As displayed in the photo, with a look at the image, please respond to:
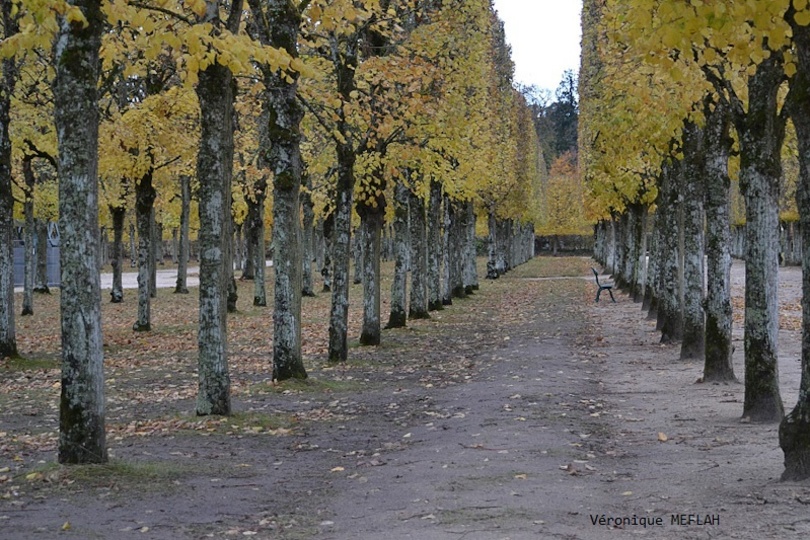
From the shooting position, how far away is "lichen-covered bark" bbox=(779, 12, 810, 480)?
7234 millimetres

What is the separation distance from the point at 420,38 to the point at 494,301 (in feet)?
53.3

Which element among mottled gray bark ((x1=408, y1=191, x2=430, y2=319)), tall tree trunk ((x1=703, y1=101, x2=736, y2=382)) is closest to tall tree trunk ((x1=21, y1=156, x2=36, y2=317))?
mottled gray bark ((x1=408, y1=191, x2=430, y2=319))

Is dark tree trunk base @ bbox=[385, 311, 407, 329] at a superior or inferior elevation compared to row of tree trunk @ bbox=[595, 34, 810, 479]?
inferior

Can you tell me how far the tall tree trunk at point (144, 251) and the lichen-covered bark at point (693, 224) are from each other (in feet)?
46.3

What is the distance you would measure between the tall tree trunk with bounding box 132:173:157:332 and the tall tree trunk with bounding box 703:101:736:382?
15422 mm

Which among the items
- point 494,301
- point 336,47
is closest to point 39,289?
point 494,301

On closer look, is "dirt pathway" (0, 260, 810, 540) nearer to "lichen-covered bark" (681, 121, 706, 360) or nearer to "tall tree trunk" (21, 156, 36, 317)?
"lichen-covered bark" (681, 121, 706, 360)

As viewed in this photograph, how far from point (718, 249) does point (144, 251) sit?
658 inches

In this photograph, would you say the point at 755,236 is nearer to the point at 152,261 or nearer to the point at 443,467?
the point at 443,467

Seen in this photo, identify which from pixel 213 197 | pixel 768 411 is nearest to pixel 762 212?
pixel 768 411

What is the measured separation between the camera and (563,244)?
406 ft

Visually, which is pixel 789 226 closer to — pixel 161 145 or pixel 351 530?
pixel 161 145

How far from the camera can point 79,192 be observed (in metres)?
8.02

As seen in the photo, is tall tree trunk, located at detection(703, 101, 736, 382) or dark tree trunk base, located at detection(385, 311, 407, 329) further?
dark tree trunk base, located at detection(385, 311, 407, 329)
